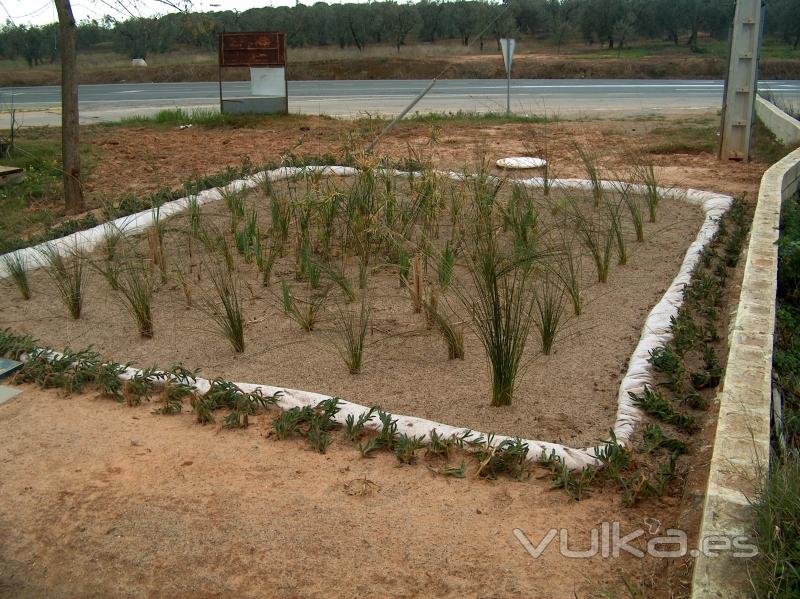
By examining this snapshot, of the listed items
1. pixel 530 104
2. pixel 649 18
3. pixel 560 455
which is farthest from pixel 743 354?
pixel 649 18

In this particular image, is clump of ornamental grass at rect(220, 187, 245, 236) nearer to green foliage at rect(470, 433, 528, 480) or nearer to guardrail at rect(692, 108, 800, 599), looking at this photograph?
green foliage at rect(470, 433, 528, 480)

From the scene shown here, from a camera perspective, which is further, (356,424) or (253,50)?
(253,50)

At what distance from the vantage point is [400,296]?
4.84 m

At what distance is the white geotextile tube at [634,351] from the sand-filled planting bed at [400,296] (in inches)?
3.8

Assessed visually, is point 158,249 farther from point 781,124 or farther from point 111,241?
point 781,124

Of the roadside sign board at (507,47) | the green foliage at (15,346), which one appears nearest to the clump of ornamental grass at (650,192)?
the green foliage at (15,346)

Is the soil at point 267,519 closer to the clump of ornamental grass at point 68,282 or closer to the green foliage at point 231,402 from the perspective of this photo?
the green foliage at point 231,402

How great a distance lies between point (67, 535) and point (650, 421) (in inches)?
87.0

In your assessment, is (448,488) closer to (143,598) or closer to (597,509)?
(597,509)

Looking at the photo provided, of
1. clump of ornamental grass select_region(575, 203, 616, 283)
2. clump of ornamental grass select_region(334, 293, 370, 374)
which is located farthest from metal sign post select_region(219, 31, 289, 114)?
clump of ornamental grass select_region(334, 293, 370, 374)

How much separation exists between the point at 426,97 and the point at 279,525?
16875 mm

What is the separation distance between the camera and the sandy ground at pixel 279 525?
2.49 meters

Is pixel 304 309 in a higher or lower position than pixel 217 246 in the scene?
lower

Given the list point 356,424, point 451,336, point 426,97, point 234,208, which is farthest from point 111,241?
point 426,97
